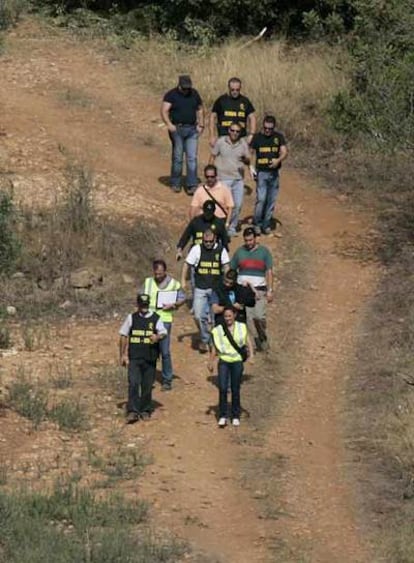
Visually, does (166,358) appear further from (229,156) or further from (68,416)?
(229,156)

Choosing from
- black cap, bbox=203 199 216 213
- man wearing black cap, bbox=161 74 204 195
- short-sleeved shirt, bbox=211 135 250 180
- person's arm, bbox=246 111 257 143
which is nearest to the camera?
black cap, bbox=203 199 216 213

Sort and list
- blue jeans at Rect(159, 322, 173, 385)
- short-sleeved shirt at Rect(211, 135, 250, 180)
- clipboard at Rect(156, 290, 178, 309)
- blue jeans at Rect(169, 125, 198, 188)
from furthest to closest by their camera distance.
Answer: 1. blue jeans at Rect(169, 125, 198, 188)
2. short-sleeved shirt at Rect(211, 135, 250, 180)
3. clipboard at Rect(156, 290, 178, 309)
4. blue jeans at Rect(159, 322, 173, 385)

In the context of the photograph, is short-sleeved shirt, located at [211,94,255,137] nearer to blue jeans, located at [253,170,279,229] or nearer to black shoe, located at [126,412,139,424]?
blue jeans, located at [253,170,279,229]

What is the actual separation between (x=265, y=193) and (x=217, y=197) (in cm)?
221

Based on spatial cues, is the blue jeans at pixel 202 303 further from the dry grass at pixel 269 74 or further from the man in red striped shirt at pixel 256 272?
the dry grass at pixel 269 74

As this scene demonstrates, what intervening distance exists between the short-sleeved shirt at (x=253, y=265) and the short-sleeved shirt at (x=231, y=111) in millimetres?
4181

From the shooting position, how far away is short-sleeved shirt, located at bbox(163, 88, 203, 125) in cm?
2173

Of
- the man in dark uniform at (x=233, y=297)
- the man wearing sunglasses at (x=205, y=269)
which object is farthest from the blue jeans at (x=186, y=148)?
the man in dark uniform at (x=233, y=297)

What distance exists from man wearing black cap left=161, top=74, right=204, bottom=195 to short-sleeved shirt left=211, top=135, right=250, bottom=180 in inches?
56.4

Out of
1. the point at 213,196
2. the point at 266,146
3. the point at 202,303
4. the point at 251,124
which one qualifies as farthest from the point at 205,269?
the point at 251,124

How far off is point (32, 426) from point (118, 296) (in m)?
4.25

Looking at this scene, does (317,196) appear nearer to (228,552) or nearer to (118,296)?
(118,296)

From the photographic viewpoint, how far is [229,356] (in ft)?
50.1

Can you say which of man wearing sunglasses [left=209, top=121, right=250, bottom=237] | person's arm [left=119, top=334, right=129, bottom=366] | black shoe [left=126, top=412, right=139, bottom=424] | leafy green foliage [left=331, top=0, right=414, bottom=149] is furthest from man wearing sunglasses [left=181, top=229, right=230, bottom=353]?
leafy green foliage [left=331, top=0, right=414, bottom=149]
